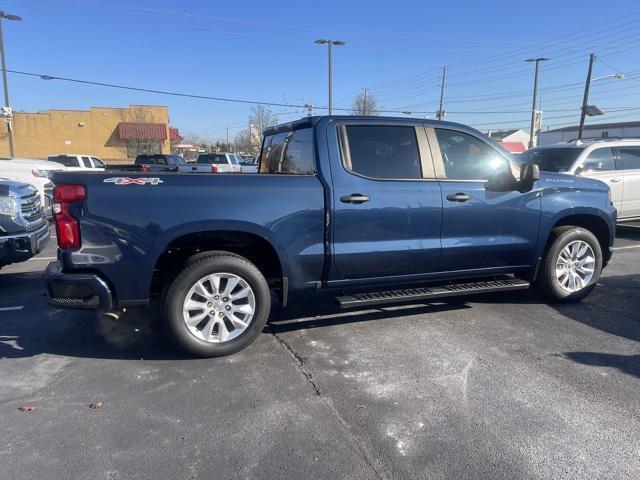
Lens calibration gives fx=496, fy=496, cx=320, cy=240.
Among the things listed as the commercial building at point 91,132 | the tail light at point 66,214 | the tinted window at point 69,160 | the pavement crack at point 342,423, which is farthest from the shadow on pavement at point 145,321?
the commercial building at point 91,132

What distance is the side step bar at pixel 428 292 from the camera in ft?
14.2

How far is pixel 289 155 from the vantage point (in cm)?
493

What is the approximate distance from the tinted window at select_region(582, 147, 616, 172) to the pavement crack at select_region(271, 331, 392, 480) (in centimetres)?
746

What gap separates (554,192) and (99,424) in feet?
15.2

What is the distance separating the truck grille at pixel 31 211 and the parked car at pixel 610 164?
335 inches

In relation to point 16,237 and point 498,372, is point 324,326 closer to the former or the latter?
point 498,372

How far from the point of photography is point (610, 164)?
9352mm

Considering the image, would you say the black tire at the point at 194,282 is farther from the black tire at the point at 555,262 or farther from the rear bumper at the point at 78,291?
the black tire at the point at 555,262

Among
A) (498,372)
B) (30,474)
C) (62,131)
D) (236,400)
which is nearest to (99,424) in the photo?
(30,474)

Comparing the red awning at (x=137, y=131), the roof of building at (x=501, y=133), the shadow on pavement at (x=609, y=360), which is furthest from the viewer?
the roof of building at (x=501, y=133)

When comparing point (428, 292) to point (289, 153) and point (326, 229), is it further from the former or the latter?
point (289, 153)

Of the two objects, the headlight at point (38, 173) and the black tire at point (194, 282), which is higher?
the headlight at point (38, 173)

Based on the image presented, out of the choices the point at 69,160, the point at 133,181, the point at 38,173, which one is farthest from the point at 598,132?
the point at 133,181

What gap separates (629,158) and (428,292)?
722cm
